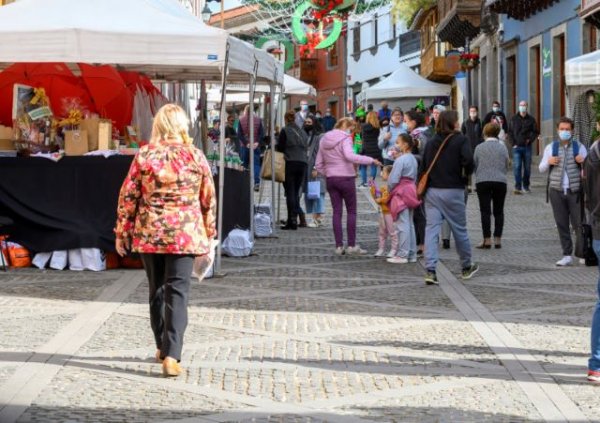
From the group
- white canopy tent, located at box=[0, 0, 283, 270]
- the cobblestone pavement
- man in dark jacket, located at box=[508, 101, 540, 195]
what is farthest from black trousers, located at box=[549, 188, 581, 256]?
man in dark jacket, located at box=[508, 101, 540, 195]

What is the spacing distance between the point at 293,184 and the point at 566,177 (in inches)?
237

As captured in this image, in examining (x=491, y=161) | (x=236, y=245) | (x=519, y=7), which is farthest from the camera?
(x=519, y=7)

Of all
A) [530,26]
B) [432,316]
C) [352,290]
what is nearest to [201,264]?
[432,316]

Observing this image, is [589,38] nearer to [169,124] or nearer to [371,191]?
[371,191]

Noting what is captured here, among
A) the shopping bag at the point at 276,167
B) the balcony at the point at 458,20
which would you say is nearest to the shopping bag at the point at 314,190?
the shopping bag at the point at 276,167

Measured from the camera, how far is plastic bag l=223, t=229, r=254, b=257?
16.0 m

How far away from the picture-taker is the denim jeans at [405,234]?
1538 cm

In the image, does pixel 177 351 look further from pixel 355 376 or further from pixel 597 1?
pixel 597 1

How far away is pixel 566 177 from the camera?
1515 centimetres

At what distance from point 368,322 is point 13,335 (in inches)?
106

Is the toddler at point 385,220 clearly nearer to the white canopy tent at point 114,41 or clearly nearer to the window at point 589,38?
the white canopy tent at point 114,41

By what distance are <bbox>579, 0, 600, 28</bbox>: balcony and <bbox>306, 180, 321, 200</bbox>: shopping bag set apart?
7.81 meters

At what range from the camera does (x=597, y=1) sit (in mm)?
25484

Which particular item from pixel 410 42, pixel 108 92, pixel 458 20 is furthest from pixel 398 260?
pixel 410 42
